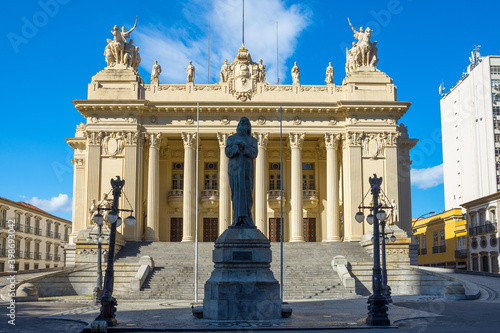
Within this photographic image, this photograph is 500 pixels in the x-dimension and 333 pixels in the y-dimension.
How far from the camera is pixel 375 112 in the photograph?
44.1m

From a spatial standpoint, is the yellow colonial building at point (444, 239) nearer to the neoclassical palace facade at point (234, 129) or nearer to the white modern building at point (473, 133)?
the white modern building at point (473, 133)

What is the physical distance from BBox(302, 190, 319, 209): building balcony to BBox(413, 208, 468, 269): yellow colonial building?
21.4m

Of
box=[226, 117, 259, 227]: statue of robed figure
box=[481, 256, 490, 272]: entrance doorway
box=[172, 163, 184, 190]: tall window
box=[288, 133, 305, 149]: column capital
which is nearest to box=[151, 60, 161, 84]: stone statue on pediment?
box=[172, 163, 184, 190]: tall window

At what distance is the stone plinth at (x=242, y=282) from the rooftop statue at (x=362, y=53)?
32456 millimetres

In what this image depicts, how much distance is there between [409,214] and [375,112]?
35.1 ft

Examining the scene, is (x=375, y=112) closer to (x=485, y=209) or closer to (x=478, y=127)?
(x=485, y=209)

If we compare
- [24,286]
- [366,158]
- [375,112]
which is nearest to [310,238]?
[366,158]

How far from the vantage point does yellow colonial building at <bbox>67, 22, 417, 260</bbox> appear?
4331 centimetres

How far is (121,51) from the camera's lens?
45281mm

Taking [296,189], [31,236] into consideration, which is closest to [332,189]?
[296,189]

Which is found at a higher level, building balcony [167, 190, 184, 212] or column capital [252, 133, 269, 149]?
column capital [252, 133, 269, 149]

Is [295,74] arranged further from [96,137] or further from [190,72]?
[96,137]

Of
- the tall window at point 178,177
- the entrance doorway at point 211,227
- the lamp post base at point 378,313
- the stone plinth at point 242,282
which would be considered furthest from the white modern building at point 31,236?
the lamp post base at point 378,313

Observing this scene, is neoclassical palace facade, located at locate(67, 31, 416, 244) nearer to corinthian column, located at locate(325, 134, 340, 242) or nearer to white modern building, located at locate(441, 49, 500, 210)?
corinthian column, located at locate(325, 134, 340, 242)
